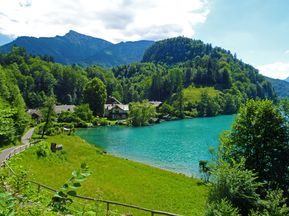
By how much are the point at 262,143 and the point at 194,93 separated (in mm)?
153943

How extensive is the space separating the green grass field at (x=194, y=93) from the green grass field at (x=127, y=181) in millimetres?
119232

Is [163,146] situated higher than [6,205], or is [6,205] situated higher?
[6,205]

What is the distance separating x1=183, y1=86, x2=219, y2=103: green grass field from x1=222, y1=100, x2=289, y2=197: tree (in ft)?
440

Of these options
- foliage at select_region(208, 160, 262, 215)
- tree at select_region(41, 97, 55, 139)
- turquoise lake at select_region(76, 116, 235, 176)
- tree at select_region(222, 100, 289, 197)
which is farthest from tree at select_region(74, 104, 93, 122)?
foliage at select_region(208, 160, 262, 215)

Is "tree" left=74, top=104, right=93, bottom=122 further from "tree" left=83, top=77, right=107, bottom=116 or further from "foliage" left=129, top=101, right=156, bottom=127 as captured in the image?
"foliage" left=129, top=101, right=156, bottom=127

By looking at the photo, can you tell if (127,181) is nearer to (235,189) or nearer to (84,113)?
(235,189)

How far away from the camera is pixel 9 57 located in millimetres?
171500

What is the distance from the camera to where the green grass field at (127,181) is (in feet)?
101

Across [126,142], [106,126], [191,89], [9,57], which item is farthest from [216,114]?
[9,57]

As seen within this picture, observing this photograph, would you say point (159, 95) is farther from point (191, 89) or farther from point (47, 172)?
point (47, 172)

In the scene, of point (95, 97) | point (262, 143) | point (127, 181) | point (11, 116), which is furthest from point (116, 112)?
point (11, 116)

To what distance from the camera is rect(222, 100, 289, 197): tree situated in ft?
90.6

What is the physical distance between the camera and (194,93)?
18125cm

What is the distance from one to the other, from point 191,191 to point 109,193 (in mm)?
8733
